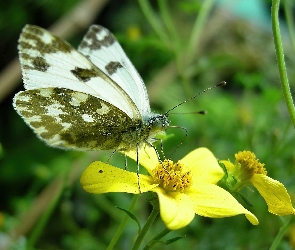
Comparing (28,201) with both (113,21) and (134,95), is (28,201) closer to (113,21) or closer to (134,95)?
(134,95)

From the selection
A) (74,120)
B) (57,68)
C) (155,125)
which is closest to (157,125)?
(155,125)

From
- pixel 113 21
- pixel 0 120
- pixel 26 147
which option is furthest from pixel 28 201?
pixel 113 21

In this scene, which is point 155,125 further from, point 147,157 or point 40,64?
point 40,64

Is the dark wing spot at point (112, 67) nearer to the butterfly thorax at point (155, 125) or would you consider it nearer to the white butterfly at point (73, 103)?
the white butterfly at point (73, 103)

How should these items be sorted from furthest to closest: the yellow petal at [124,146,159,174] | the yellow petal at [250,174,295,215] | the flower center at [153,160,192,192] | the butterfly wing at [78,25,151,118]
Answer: the butterfly wing at [78,25,151,118]
the yellow petal at [124,146,159,174]
the flower center at [153,160,192,192]
the yellow petal at [250,174,295,215]

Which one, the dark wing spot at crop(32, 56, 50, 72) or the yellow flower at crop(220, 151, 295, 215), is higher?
the dark wing spot at crop(32, 56, 50, 72)

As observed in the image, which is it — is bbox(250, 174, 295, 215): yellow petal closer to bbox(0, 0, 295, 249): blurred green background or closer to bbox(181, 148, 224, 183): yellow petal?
bbox(181, 148, 224, 183): yellow petal

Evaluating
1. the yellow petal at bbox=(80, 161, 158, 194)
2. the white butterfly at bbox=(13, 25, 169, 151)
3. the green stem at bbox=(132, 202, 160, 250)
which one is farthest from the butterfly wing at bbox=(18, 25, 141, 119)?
the green stem at bbox=(132, 202, 160, 250)
